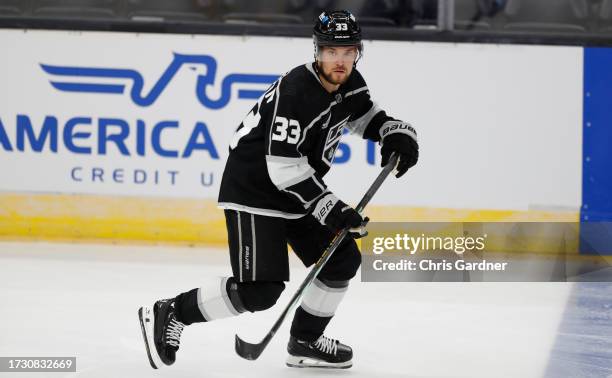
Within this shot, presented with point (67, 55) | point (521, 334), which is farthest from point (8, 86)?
point (521, 334)

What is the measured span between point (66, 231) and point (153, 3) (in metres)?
1.23

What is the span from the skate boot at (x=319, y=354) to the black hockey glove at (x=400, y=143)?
549 millimetres

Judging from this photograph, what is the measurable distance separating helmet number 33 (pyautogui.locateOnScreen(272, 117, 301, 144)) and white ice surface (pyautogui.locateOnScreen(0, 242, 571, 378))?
2.33 feet

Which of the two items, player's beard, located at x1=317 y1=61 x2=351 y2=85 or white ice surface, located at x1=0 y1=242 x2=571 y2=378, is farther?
white ice surface, located at x1=0 y1=242 x2=571 y2=378

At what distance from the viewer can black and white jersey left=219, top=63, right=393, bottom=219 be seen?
3051mm

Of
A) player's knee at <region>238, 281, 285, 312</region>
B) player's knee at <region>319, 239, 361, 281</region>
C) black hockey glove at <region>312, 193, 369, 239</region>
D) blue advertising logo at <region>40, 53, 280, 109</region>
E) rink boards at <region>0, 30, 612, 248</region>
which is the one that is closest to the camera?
black hockey glove at <region>312, 193, 369, 239</region>

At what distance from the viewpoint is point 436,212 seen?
5.39 m

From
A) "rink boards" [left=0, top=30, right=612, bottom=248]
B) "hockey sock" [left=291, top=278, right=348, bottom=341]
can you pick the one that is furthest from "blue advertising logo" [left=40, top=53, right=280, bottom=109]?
"hockey sock" [left=291, top=278, right=348, bottom=341]

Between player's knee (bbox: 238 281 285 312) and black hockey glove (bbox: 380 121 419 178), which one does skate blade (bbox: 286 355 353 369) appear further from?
black hockey glove (bbox: 380 121 419 178)

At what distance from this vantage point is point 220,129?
5.52 m

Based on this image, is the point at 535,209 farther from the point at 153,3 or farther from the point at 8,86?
the point at 8,86

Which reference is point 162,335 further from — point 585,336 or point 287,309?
point 585,336

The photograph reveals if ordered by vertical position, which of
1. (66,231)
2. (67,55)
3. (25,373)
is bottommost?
(66,231)

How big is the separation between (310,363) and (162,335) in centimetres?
46
